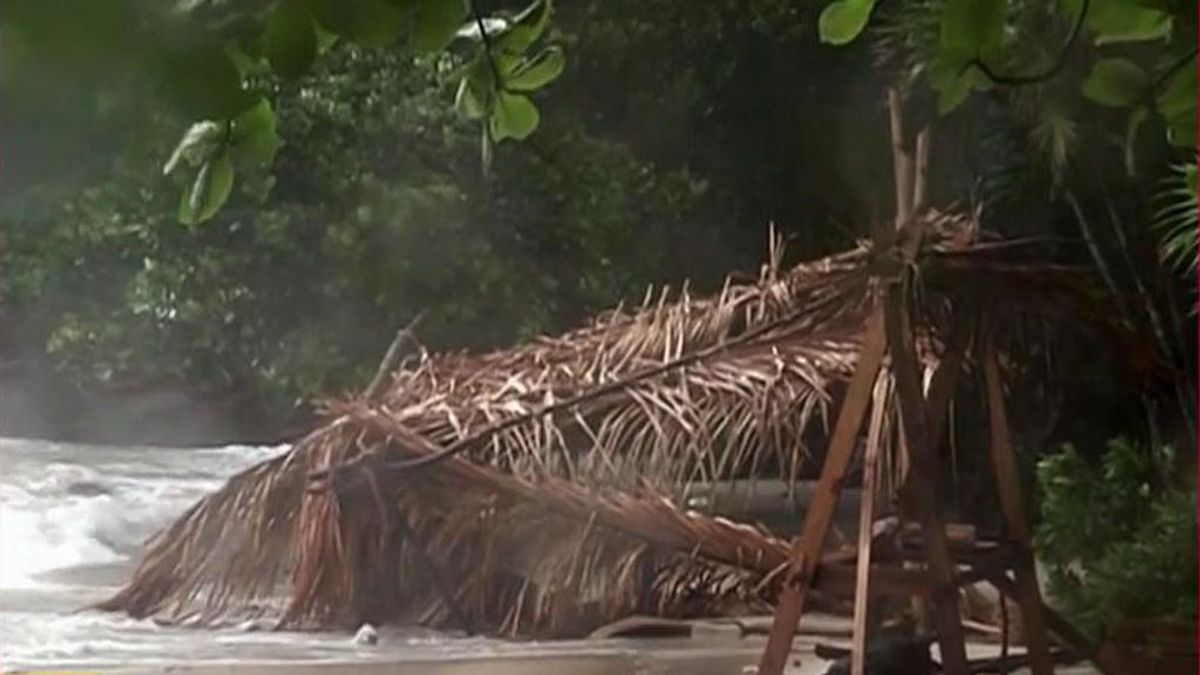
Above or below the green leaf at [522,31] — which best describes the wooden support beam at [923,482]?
below

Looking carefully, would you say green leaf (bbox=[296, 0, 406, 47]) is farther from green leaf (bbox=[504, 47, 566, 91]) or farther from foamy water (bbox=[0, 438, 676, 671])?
foamy water (bbox=[0, 438, 676, 671])

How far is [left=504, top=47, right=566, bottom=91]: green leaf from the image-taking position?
367mm

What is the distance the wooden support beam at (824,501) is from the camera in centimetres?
57

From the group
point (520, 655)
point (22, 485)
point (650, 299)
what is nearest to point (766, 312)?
point (650, 299)

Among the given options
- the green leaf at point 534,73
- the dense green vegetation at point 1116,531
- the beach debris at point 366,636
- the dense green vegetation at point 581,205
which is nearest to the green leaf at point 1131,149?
the dense green vegetation at point 581,205

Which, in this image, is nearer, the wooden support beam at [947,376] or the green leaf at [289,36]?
the green leaf at [289,36]

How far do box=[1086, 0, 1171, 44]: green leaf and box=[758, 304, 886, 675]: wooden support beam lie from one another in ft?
0.94

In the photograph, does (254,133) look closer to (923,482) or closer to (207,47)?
(207,47)

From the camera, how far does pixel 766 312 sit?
578 millimetres

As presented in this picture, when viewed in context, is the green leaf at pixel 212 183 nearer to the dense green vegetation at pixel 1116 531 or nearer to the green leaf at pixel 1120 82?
the green leaf at pixel 1120 82

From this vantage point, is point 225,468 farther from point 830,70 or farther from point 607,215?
point 830,70

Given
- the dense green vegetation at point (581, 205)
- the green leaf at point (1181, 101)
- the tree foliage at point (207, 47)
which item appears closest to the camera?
the tree foliage at point (207, 47)

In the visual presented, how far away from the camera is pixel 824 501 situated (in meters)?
0.57

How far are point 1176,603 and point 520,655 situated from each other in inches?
9.6
